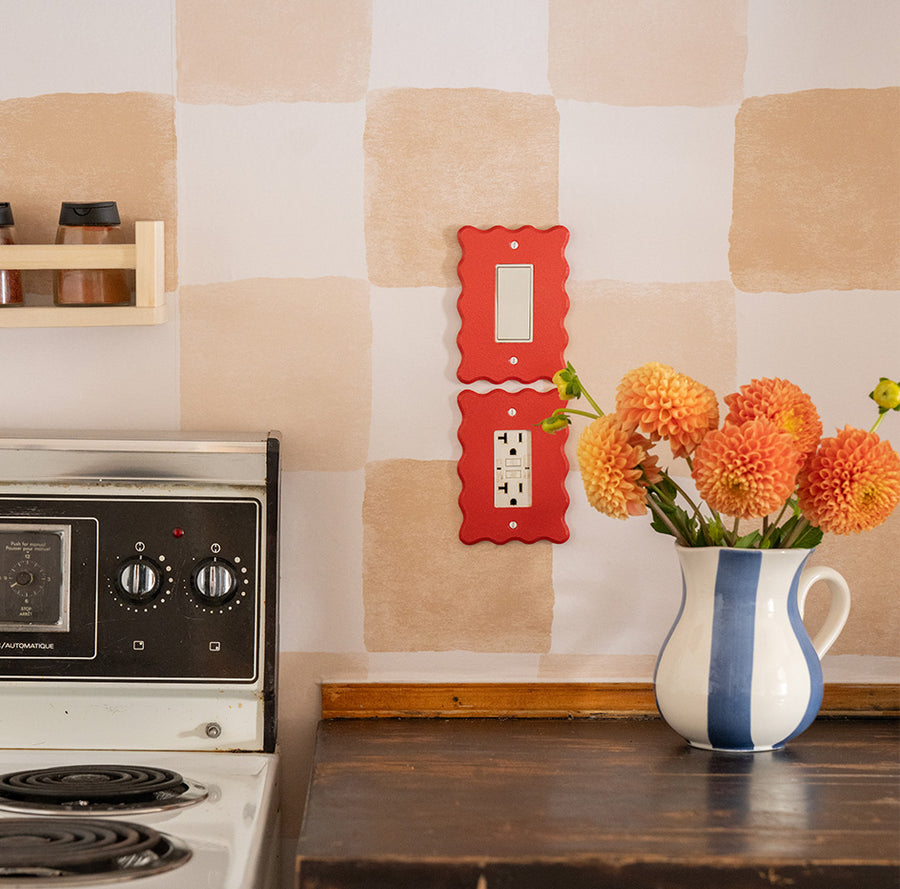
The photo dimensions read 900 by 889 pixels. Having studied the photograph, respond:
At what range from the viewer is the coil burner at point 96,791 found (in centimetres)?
108

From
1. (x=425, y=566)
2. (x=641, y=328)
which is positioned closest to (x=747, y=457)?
(x=641, y=328)

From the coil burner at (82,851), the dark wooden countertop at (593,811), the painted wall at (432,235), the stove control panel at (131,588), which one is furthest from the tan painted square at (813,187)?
the coil burner at (82,851)

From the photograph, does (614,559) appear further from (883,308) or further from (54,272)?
(54,272)

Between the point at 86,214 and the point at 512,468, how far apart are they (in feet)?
2.15

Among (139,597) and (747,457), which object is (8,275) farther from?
(747,457)

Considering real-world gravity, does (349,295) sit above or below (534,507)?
above

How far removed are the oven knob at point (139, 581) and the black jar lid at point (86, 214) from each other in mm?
445

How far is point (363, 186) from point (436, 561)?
20.9 inches

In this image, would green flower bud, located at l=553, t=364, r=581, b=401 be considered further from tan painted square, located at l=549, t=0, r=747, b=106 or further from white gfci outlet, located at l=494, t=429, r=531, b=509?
tan painted square, located at l=549, t=0, r=747, b=106

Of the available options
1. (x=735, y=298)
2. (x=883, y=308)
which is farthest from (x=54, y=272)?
(x=883, y=308)

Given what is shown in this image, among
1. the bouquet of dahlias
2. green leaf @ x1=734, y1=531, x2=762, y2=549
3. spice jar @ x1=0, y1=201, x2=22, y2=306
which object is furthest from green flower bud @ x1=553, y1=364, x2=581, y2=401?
spice jar @ x1=0, y1=201, x2=22, y2=306

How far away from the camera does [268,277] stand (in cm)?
140

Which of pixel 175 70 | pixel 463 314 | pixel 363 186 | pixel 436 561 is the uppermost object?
pixel 175 70

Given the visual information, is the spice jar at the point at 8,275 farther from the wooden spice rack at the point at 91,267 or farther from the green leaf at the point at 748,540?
the green leaf at the point at 748,540
